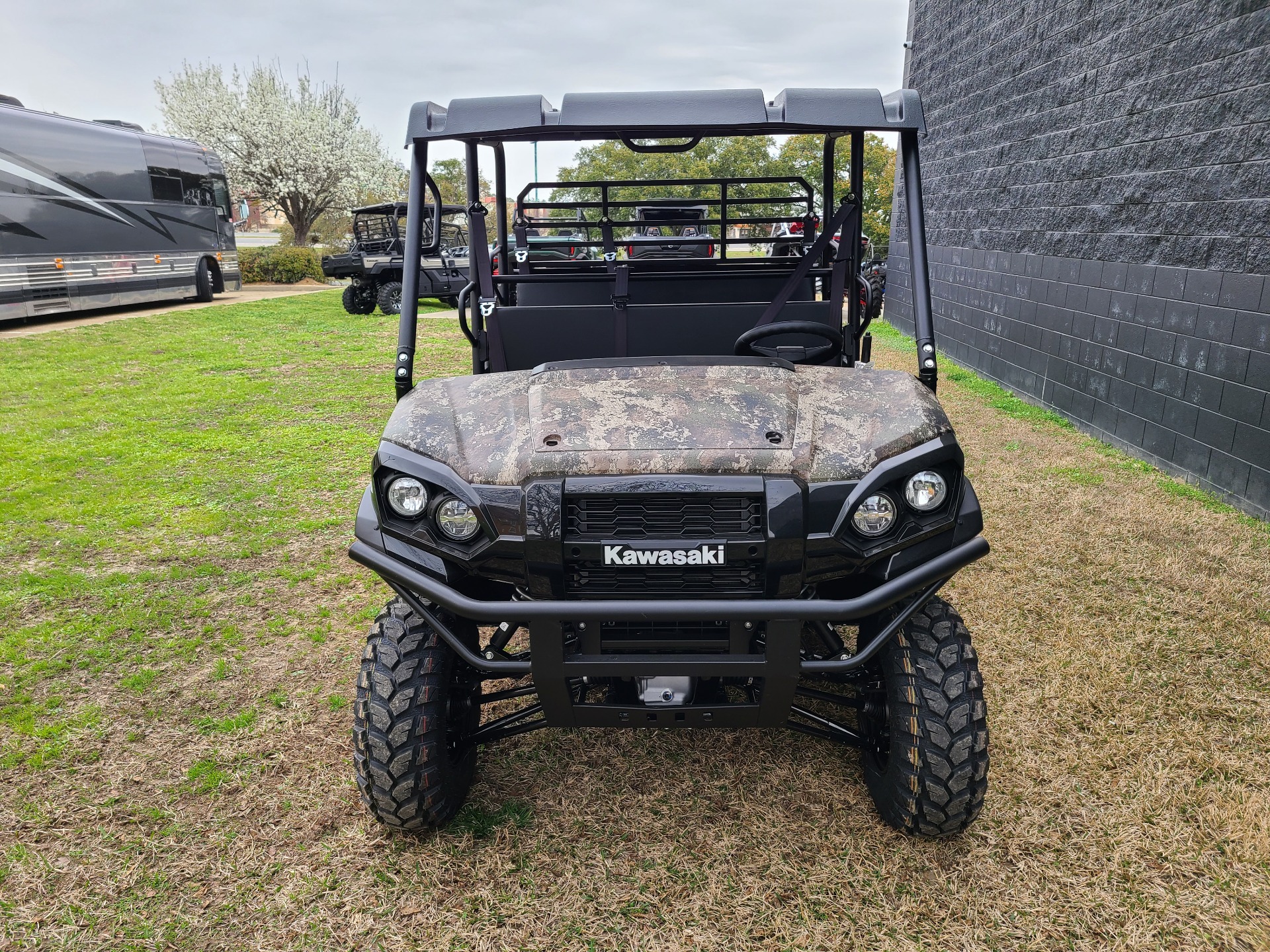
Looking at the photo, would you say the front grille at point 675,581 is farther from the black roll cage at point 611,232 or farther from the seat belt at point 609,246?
the seat belt at point 609,246

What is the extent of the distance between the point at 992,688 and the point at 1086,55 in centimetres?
567

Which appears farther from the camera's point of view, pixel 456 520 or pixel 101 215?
pixel 101 215

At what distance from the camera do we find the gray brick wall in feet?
15.7

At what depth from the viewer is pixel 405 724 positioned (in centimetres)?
226

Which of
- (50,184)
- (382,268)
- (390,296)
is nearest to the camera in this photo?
(50,184)

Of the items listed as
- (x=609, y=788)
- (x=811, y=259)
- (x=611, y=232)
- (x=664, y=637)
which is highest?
(x=611, y=232)

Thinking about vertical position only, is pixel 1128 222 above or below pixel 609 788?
above

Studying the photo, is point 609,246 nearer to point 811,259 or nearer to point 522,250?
point 522,250

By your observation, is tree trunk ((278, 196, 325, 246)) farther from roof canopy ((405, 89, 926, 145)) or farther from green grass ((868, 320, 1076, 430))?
roof canopy ((405, 89, 926, 145))

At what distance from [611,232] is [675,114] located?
1.46 metres

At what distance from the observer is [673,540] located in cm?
197

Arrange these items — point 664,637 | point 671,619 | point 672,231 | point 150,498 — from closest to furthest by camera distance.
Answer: point 671,619 → point 664,637 → point 150,498 → point 672,231

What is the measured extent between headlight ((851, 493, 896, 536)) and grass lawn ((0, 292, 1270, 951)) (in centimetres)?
91

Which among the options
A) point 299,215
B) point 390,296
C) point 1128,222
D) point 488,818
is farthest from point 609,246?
point 299,215
